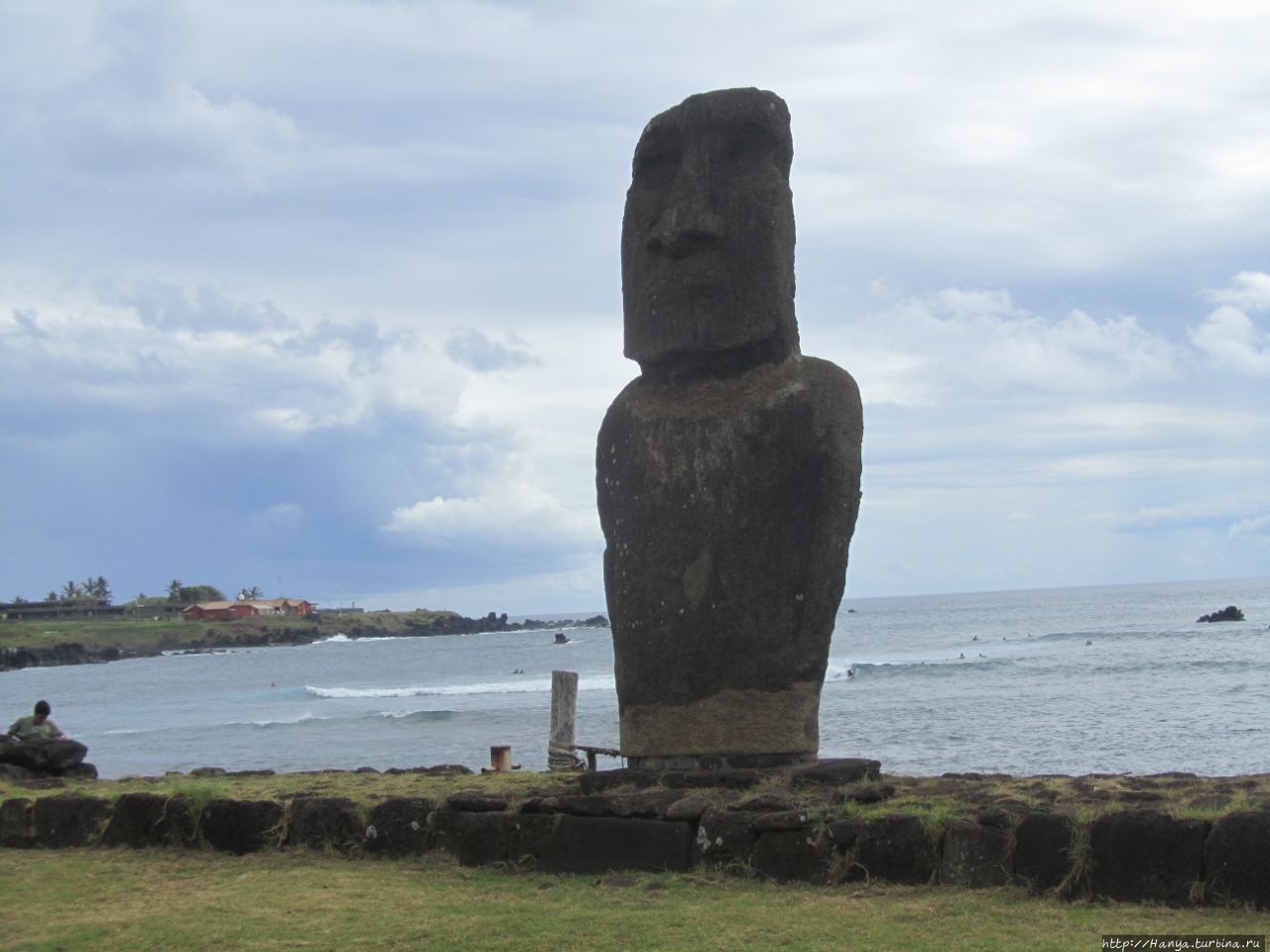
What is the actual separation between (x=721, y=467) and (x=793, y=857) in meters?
2.60

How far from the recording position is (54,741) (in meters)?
13.1

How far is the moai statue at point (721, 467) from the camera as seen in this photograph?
27.8 ft

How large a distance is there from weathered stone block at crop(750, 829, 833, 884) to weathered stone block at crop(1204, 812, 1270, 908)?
1.71 metres

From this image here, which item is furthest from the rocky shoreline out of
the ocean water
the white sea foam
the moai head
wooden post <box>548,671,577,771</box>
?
the white sea foam

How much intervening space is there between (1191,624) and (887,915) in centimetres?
8247

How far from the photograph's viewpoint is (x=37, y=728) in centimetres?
1369

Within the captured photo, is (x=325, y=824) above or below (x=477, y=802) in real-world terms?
below

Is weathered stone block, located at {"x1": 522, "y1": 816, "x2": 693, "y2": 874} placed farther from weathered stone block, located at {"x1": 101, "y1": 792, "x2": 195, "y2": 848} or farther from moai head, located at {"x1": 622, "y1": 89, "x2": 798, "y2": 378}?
moai head, located at {"x1": 622, "y1": 89, "x2": 798, "y2": 378}

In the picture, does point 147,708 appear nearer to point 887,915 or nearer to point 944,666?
point 944,666

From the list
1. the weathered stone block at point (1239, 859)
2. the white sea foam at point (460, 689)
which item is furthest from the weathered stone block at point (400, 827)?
the white sea foam at point (460, 689)

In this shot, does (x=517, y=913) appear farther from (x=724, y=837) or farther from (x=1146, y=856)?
(x=1146, y=856)

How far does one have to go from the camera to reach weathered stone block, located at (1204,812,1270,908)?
18.6 ft

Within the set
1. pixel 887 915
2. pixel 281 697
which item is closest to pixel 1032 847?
pixel 887 915

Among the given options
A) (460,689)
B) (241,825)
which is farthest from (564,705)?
(460,689)
